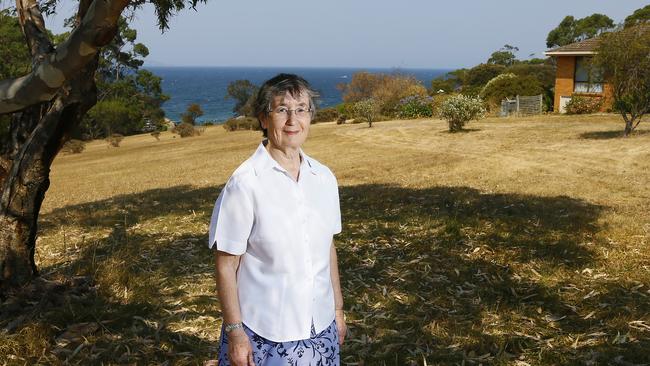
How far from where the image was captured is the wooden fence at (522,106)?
32.4 meters

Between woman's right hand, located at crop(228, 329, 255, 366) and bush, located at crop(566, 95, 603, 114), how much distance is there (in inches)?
1210

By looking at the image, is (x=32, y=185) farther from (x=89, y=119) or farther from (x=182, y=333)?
(x=89, y=119)

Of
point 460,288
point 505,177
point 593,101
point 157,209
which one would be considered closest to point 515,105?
point 593,101

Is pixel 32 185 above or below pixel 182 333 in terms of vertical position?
above

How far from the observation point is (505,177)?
13.5 meters

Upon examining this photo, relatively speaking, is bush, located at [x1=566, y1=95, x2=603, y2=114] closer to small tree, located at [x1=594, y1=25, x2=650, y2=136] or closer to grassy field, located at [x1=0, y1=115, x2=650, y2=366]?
small tree, located at [x1=594, y1=25, x2=650, y2=136]

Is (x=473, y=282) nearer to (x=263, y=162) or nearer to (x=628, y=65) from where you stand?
(x=263, y=162)

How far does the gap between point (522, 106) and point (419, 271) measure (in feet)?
93.6

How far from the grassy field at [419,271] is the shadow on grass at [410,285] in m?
0.02

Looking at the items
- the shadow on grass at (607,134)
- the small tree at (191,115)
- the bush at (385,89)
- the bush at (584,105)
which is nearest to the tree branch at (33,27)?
the shadow on grass at (607,134)

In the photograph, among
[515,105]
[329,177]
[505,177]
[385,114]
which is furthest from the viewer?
[385,114]

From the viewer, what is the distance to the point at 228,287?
273cm

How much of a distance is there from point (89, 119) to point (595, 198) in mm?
43701

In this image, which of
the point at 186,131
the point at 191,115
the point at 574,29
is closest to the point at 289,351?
the point at 186,131
